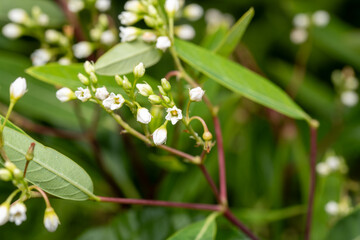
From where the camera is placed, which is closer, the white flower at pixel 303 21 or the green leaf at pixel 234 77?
the green leaf at pixel 234 77

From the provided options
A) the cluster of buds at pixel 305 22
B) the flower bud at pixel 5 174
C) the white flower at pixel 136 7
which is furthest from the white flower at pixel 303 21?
the flower bud at pixel 5 174

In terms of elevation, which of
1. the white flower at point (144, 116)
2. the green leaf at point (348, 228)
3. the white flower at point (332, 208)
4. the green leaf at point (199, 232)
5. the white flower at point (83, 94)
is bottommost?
the white flower at point (332, 208)

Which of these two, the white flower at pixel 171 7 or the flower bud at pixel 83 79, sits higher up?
the white flower at pixel 171 7

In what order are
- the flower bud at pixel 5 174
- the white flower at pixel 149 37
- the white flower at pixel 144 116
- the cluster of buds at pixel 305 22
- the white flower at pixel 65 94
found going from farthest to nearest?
the cluster of buds at pixel 305 22 → the white flower at pixel 149 37 → the white flower at pixel 65 94 → the white flower at pixel 144 116 → the flower bud at pixel 5 174

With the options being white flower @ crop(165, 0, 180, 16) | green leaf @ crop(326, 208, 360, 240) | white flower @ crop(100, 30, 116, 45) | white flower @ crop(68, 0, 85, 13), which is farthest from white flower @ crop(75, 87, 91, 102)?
green leaf @ crop(326, 208, 360, 240)

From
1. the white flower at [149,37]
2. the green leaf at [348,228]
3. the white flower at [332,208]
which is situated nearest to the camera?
the white flower at [149,37]

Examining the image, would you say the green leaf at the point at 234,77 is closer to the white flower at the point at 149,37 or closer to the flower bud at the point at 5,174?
the white flower at the point at 149,37

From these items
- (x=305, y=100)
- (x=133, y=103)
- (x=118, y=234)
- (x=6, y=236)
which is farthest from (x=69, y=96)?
(x=305, y=100)
